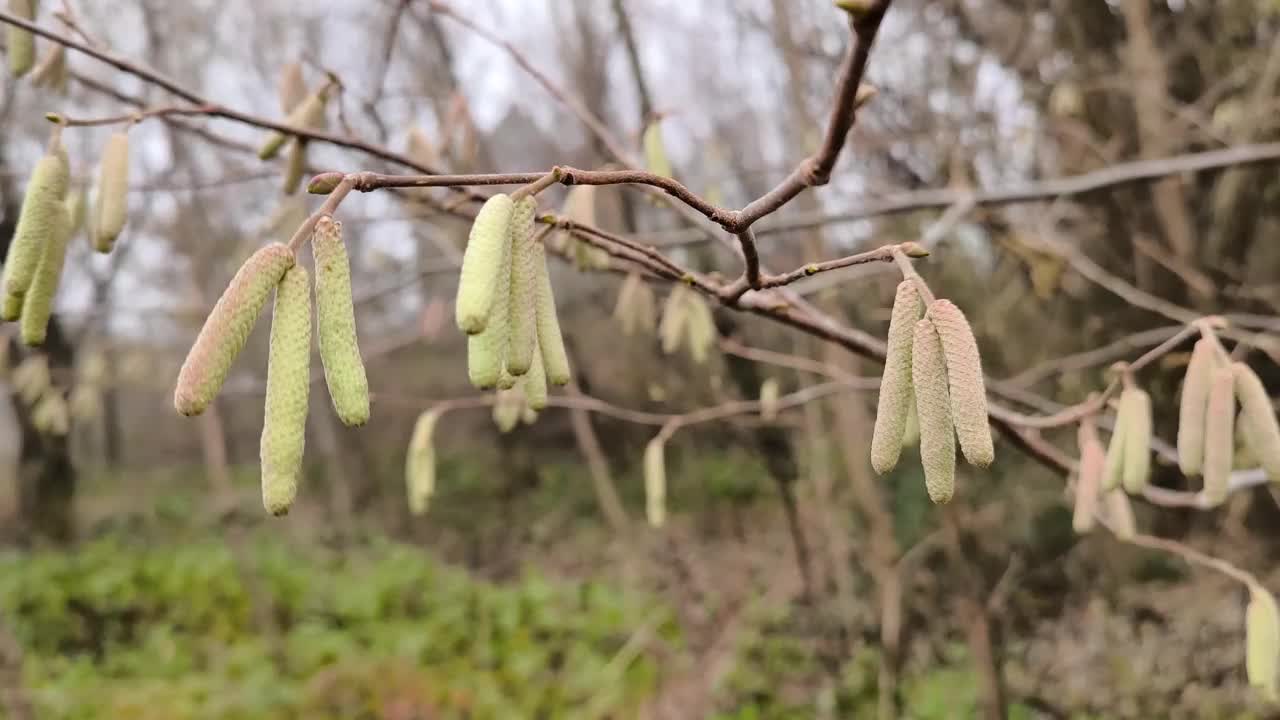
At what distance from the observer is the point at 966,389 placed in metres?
0.66

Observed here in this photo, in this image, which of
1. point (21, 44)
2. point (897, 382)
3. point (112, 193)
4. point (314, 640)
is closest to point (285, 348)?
point (897, 382)

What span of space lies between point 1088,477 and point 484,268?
104 centimetres

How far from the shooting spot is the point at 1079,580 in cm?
501

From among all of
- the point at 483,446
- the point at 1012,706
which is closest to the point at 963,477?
the point at 1012,706

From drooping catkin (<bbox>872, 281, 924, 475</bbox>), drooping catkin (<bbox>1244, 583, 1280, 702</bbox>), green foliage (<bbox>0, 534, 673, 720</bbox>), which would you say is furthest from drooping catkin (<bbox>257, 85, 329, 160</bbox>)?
green foliage (<bbox>0, 534, 673, 720</bbox>)

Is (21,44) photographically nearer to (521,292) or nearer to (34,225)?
(34,225)

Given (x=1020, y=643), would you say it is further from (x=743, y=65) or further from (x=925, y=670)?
(x=743, y=65)

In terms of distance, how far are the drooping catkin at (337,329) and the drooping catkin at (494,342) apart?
0.24 feet

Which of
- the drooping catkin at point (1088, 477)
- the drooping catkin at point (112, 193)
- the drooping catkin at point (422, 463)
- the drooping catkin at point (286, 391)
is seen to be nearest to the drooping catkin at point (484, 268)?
the drooping catkin at point (286, 391)

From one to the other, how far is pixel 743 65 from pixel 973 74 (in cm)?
251

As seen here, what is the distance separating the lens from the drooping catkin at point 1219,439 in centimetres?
93

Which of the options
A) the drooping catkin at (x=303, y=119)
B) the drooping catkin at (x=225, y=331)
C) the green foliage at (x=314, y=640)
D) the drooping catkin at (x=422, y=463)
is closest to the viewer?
the drooping catkin at (x=225, y=331)

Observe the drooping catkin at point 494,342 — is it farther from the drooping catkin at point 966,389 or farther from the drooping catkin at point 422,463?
the drooping catkin at point 422,463

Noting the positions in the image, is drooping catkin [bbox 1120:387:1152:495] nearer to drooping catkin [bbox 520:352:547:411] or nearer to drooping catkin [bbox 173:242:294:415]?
drooping catkin [bbox 520:352:547:411]
